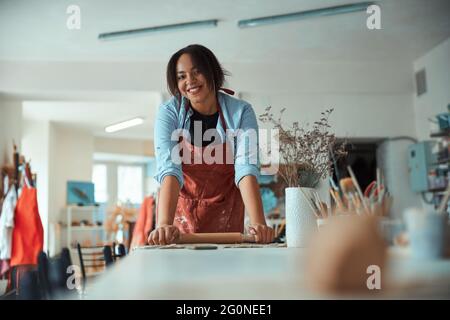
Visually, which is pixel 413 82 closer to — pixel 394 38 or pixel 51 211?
pixel 394 38

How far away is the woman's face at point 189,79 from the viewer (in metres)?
0.66

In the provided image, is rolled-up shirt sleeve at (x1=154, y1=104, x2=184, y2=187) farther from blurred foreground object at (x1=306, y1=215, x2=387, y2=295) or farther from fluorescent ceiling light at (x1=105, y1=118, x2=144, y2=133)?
fluorescent ceiling light at (x1=105, y1=118, x2=144, y2=133)

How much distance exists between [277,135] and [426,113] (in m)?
2.24

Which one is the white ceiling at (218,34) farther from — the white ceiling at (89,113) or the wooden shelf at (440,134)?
the white ceiling at (89,113)

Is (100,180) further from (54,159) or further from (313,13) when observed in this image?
(313,13)

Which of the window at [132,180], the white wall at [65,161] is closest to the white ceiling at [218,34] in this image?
the white wall at [65,161]

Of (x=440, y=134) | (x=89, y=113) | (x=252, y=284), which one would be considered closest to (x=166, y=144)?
(x=252, y=284)

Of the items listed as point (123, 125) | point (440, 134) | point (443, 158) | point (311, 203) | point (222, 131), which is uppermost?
point (123, 125)

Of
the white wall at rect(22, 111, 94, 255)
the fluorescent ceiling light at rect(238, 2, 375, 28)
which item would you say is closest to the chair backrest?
the fluorescent ceiling light at rect(238, 2, 375, 28)

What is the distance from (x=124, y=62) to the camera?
2.50 meters

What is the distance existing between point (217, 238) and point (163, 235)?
70 mm

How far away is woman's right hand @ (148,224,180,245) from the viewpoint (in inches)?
23.1

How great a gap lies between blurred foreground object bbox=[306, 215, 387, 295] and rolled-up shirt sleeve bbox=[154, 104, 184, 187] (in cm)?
47

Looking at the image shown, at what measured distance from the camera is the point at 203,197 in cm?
75
